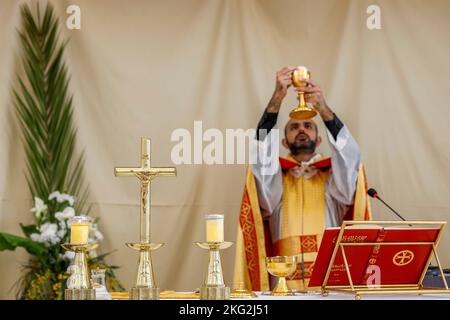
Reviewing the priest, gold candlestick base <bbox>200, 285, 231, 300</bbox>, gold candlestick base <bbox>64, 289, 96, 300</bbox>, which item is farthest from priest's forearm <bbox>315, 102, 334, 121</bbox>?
gold candlestick base <bbox>64, 289, 96, 300</bbox>

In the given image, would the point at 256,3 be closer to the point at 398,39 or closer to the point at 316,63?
the point at 316,63

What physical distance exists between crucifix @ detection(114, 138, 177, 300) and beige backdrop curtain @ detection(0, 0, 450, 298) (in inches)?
114

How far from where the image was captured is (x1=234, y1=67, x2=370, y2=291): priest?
497cm

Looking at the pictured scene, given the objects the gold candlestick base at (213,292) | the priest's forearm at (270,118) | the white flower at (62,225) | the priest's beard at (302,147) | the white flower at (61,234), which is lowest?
the white flower at (61,234)

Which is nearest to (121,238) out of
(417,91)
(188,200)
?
(188,200)

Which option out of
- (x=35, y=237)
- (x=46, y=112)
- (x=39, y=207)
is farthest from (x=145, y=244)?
(x=46, y=112)

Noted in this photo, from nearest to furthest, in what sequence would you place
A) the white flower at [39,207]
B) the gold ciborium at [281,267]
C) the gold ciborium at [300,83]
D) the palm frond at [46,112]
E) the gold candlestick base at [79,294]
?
1. the gold candlestick base at [79,294]
2. the gold ciborium at [281,267]
3. the gold ciborium at [300,83]
4. the white flower at [39,207]
5. the palm frond at [46,112]

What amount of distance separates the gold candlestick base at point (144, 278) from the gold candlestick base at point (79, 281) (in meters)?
0.15

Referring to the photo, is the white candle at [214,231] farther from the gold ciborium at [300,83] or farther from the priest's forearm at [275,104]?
the priest's forearm at [275,104]

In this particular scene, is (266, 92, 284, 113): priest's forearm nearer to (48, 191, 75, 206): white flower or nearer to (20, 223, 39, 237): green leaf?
(48, 191, 75, 206): white flower

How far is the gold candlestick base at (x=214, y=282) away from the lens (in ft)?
8.21

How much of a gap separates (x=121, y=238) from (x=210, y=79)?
1395mm

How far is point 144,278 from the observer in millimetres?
2588

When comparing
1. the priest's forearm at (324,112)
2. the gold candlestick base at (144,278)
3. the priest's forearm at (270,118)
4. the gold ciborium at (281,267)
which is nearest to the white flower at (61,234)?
the priest's forearm at (270,118)
